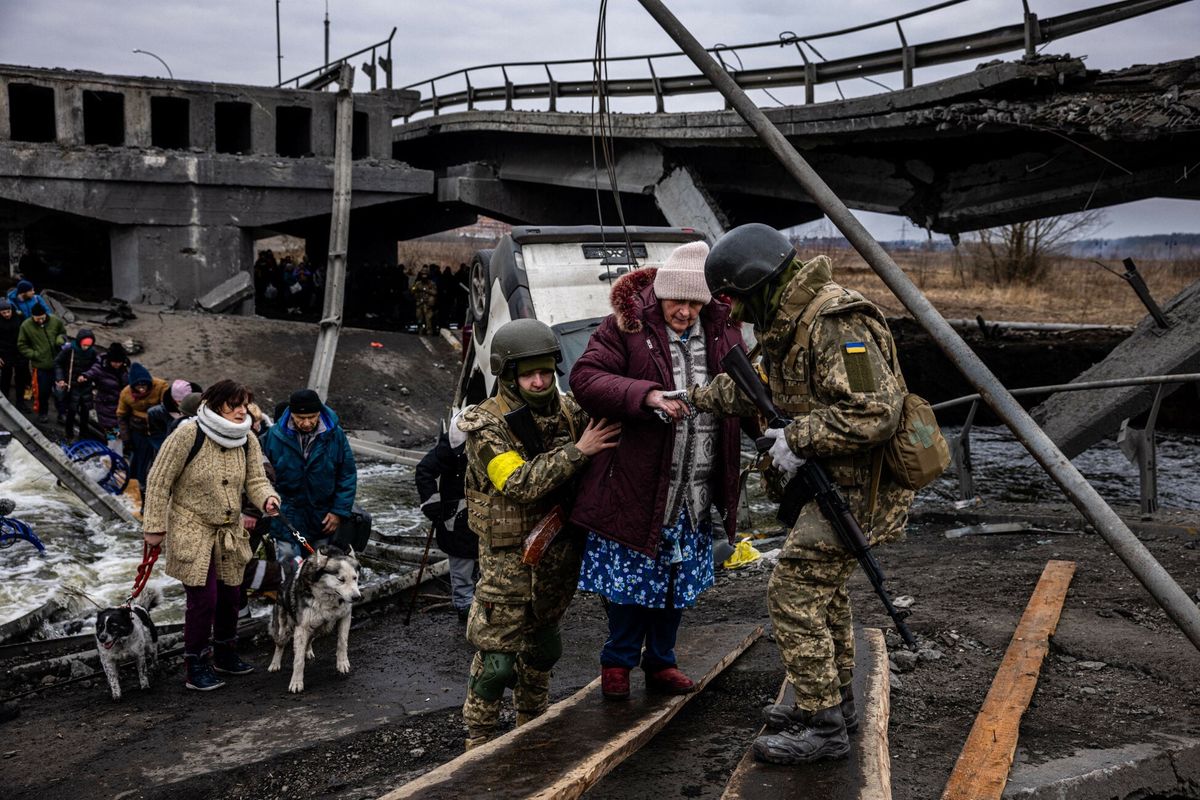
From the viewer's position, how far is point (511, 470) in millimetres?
4211

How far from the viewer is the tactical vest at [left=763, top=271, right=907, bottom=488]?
3.74 metres

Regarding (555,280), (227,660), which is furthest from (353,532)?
(555,280)

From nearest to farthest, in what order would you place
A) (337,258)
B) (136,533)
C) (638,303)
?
(638,303), (136,533), (337,258)

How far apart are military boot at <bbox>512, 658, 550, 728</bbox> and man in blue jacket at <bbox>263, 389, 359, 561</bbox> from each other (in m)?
2.71

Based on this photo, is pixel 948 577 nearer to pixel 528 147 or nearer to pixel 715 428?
pixel 715 428

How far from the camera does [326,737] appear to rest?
5.61 m

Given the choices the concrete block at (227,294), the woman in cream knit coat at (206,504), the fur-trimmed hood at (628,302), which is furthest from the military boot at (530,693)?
the concrete block at (227,294)

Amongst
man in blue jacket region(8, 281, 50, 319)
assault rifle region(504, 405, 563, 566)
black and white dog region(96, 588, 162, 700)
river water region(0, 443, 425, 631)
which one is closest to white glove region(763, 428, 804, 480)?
assault rifle region(504, 405, 563, 566)

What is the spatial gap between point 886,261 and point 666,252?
587 centimetres

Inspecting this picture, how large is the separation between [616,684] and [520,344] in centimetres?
153

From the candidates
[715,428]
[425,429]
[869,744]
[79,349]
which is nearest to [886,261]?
[715,428]

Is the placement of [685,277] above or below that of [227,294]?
above

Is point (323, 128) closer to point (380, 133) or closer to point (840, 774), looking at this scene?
point (380, 133)

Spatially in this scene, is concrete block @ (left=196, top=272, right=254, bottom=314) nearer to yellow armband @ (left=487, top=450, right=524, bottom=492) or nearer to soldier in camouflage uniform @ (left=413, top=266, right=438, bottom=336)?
soldier in camouflage uniform @ (left=413, top=266, right=438, bottom=336)
